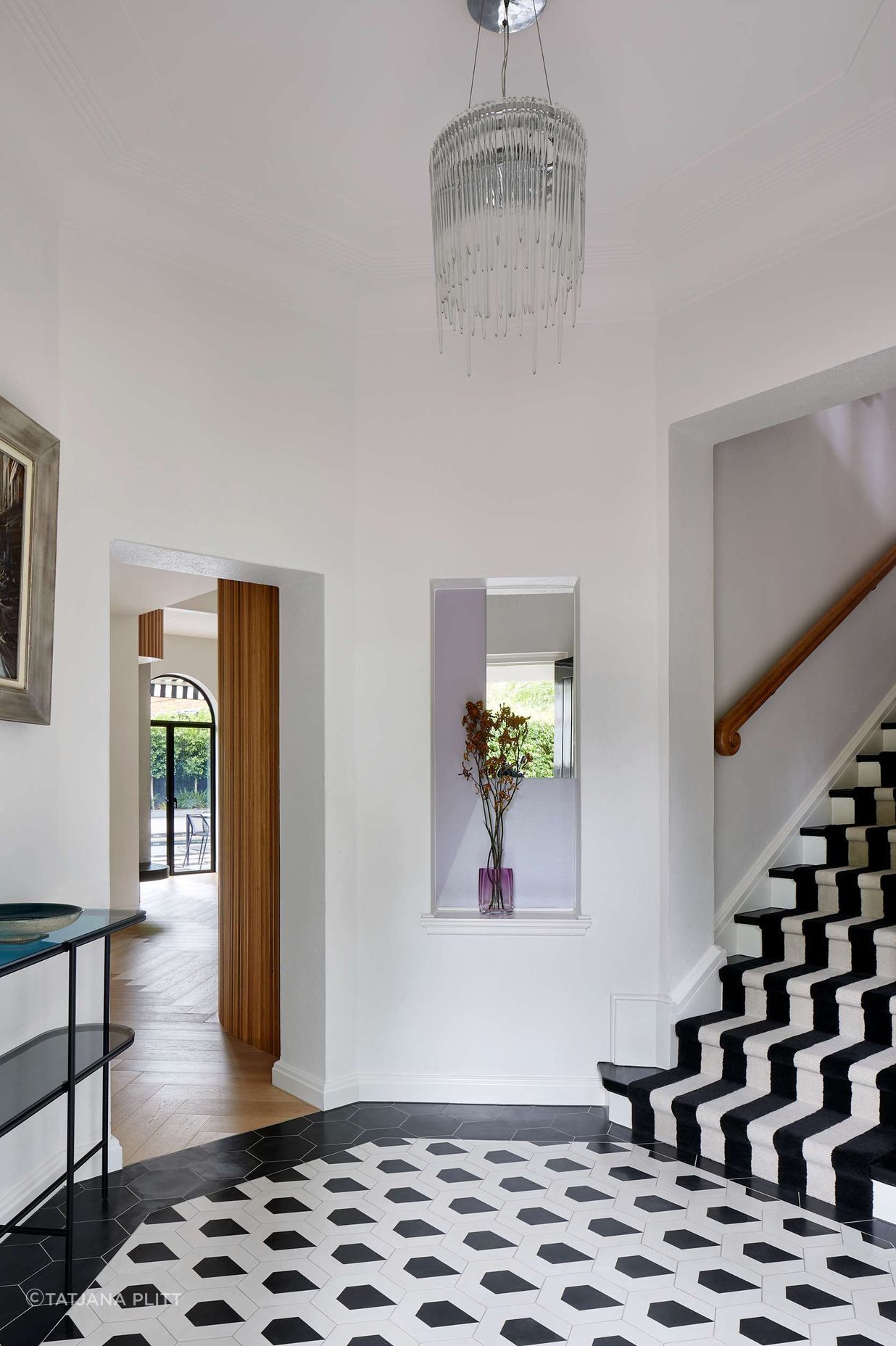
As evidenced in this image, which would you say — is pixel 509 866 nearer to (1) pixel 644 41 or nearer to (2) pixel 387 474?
(2) pixel 387 474

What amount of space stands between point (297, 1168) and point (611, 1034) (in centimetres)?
128

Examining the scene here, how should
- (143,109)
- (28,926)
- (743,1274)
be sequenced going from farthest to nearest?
(143,109)
(743,1274)
(28,926)

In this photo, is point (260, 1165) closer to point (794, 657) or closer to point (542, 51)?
point (794, 657)

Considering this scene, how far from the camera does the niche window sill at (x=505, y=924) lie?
3795mm

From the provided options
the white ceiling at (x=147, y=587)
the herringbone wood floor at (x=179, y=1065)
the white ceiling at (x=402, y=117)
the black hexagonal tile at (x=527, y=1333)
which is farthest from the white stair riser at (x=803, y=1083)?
the white ceiling at (x=147, y=587)

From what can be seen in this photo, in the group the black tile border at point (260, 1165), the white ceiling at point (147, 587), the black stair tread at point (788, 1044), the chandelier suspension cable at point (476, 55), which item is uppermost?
the chandelier suspension cable at point (476, 55)

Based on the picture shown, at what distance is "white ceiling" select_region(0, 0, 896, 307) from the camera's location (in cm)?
260

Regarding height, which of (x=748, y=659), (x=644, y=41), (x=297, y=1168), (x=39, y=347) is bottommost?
(x=297, y=1168)

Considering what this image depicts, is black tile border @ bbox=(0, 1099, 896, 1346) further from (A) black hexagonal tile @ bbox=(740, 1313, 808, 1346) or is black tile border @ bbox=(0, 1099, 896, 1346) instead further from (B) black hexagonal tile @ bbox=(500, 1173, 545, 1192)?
(A) black hexagonal tile @ bbox=(740, 1313, 808, 1346)

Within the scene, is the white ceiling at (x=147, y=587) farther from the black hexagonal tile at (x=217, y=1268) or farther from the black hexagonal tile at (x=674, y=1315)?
the black hexagonal tile at (x=674, y=1315)

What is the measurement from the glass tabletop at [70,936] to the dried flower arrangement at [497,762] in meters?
1.63

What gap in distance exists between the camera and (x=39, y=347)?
2.98 meters

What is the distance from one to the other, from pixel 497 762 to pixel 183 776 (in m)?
9.79

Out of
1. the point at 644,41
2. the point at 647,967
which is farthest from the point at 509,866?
the point at 644,41
